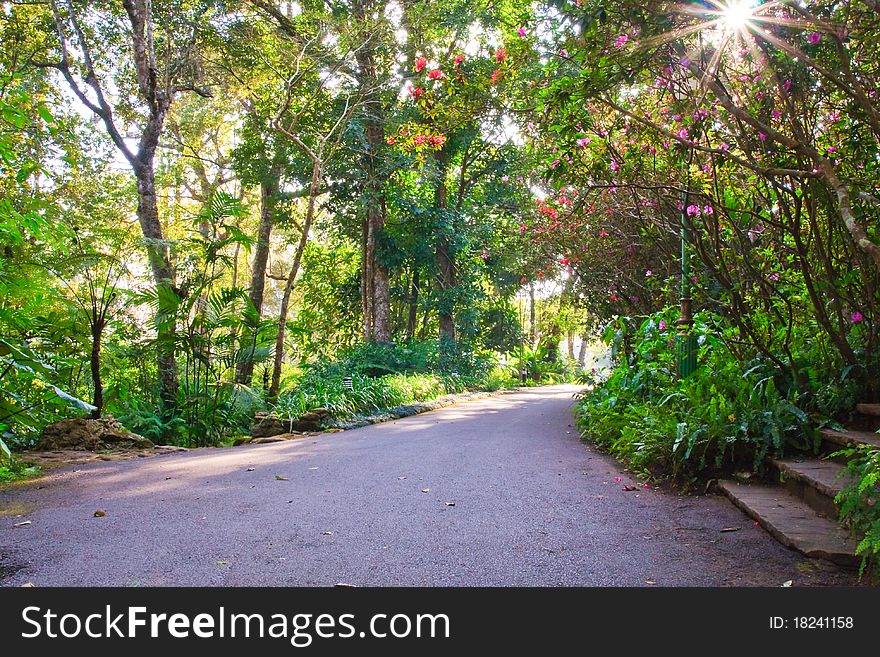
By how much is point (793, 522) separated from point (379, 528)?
257 centimetres

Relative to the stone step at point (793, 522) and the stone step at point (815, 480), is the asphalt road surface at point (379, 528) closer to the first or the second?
the stone step at point (793, 522)

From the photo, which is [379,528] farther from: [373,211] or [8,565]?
[373,211]

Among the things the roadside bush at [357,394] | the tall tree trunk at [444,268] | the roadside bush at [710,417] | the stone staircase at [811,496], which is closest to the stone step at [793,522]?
the stone staircase at [811,496]

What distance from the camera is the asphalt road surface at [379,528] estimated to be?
313cm

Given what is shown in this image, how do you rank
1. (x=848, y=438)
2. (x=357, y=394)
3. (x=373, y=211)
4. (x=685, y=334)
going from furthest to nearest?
(x=373, y=211) < (x=357, y=394) < (x=685, y=334) < (x=848, y=438)

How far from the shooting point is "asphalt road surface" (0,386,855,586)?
10.3 feet

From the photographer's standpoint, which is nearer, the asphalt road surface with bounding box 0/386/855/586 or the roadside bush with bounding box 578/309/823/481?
the asphalt road surface with bounding box 0/386/855/586

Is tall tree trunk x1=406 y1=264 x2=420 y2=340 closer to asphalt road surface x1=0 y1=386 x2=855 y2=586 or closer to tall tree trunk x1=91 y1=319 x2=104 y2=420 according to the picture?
tall tree trunk x1=91 y1=319 x2=104 y2=420

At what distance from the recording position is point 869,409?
4.75 m

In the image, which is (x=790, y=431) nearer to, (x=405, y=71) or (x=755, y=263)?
(x=755, y=263)

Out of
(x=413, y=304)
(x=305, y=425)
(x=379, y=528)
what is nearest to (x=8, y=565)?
(x=379, y=528)

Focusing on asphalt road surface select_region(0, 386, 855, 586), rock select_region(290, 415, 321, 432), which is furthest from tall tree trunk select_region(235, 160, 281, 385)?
asphalt road surface select_region(0, 386, 855, 586)
